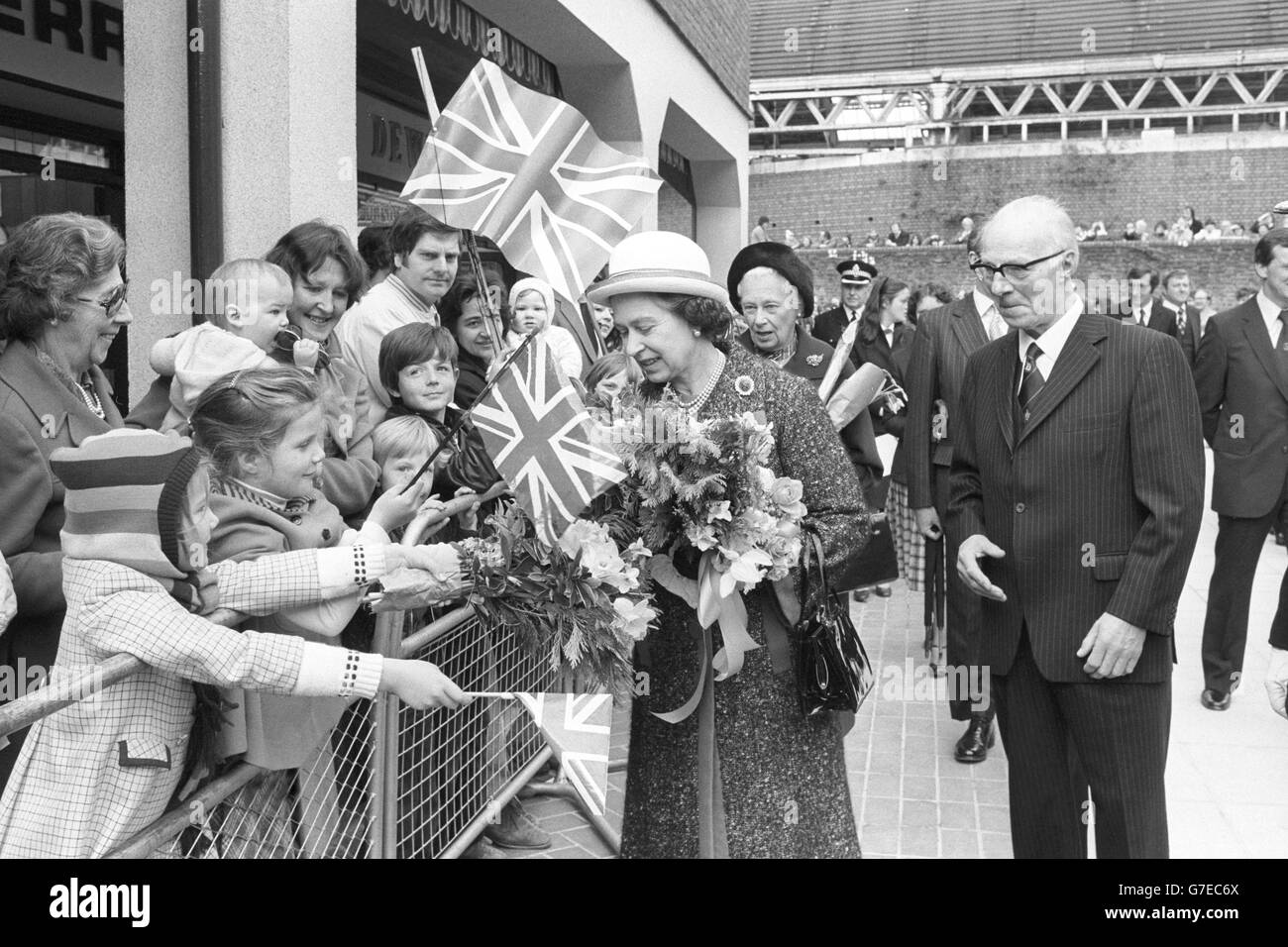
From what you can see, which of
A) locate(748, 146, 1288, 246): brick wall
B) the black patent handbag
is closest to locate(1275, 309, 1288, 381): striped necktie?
the black patent handbag

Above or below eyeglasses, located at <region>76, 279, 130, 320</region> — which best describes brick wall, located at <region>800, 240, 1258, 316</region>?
above

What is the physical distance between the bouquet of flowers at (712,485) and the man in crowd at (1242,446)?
402 centimetres

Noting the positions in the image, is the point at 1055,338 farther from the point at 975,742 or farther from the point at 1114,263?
the point at 1114,263

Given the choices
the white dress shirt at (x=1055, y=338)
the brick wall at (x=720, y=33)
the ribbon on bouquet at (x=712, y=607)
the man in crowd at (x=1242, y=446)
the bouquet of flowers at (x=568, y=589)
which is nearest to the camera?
the bouquet of flowers at (x=568, y=589)

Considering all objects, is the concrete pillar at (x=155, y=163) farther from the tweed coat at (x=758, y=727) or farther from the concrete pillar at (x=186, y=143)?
the tweed coat at (x=758, y=727)

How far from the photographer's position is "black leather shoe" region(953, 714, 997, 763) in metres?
5.66

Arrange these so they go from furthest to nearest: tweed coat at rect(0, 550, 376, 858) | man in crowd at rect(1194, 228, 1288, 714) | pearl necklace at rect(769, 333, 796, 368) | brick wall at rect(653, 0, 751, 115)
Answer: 1. brick wall at rect(653, 0, 751, 115)
2. man in crowd at rect(1194, 228, 1288, 714)
3. pearl necklace at rect(769, 333, 796, 368)
4. tweed coat at rect(0, 550, 376, 858)

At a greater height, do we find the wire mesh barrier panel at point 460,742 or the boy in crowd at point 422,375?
the boy in crowd at point 422,375

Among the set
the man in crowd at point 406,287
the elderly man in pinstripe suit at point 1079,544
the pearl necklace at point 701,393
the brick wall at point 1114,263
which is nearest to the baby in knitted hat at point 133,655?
the pearl necklace at point 701,393

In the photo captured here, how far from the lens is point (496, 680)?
3990 millimetres

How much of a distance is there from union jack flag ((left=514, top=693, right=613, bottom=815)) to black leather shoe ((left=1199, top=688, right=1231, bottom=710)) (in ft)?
14.9

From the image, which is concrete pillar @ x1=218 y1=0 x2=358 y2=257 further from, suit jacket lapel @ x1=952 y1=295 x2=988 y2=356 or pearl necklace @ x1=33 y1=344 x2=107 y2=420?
suit jacket lapel @ x1=952 y1=295 x2=988 y2=356

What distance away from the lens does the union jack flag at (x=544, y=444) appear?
9.91 feet

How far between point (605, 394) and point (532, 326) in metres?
2.18
